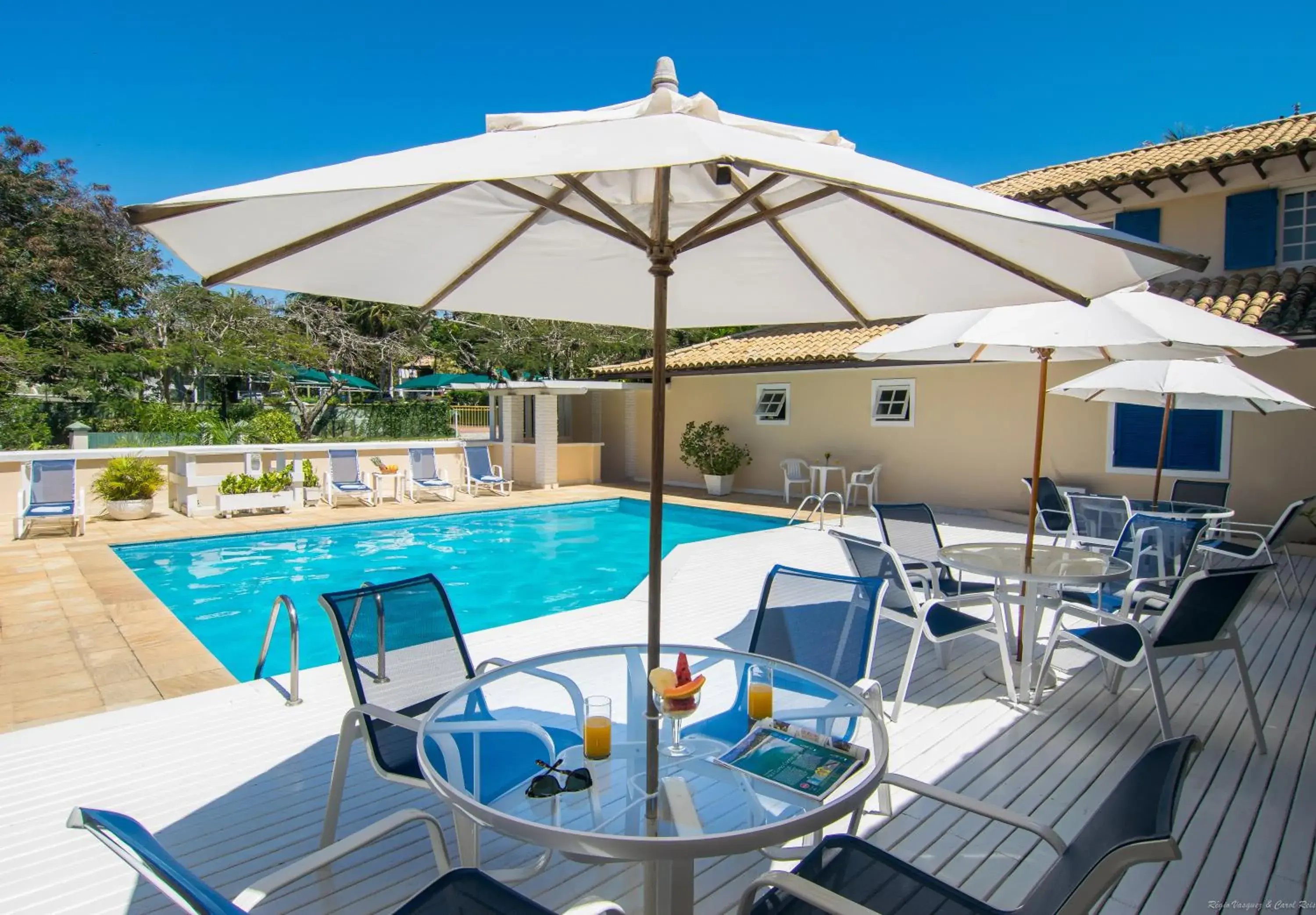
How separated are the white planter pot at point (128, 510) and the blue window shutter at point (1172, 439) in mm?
14513

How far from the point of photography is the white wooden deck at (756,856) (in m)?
2.42

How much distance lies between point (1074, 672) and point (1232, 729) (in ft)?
2.96

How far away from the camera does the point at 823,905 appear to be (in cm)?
151

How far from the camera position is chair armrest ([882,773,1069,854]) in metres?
1.83

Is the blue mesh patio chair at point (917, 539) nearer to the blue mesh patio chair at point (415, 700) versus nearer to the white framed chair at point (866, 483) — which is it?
the blue mesh patio chair at point (415, 700)

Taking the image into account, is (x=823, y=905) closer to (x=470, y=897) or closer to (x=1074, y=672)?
(x=470, y=897)

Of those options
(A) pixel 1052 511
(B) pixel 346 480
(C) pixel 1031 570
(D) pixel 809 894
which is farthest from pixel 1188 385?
(B) pixel 346 480

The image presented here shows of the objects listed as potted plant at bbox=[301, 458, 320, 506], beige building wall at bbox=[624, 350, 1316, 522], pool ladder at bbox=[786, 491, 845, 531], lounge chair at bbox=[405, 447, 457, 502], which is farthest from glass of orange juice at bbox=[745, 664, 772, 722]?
potted plant at bbox=[301, 458, 320, 506]

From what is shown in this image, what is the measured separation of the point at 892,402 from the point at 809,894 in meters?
12.3

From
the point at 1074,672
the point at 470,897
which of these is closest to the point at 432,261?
the point at 470,897

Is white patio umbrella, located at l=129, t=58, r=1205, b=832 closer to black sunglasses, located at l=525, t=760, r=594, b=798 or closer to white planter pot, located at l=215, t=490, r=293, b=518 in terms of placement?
black sunglasses, located at l=525, t=760, r=594, b=798

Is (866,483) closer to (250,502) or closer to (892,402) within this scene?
(892,402)

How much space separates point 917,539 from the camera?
17.3 feet

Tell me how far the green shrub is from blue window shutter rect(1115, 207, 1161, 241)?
51.5ft
